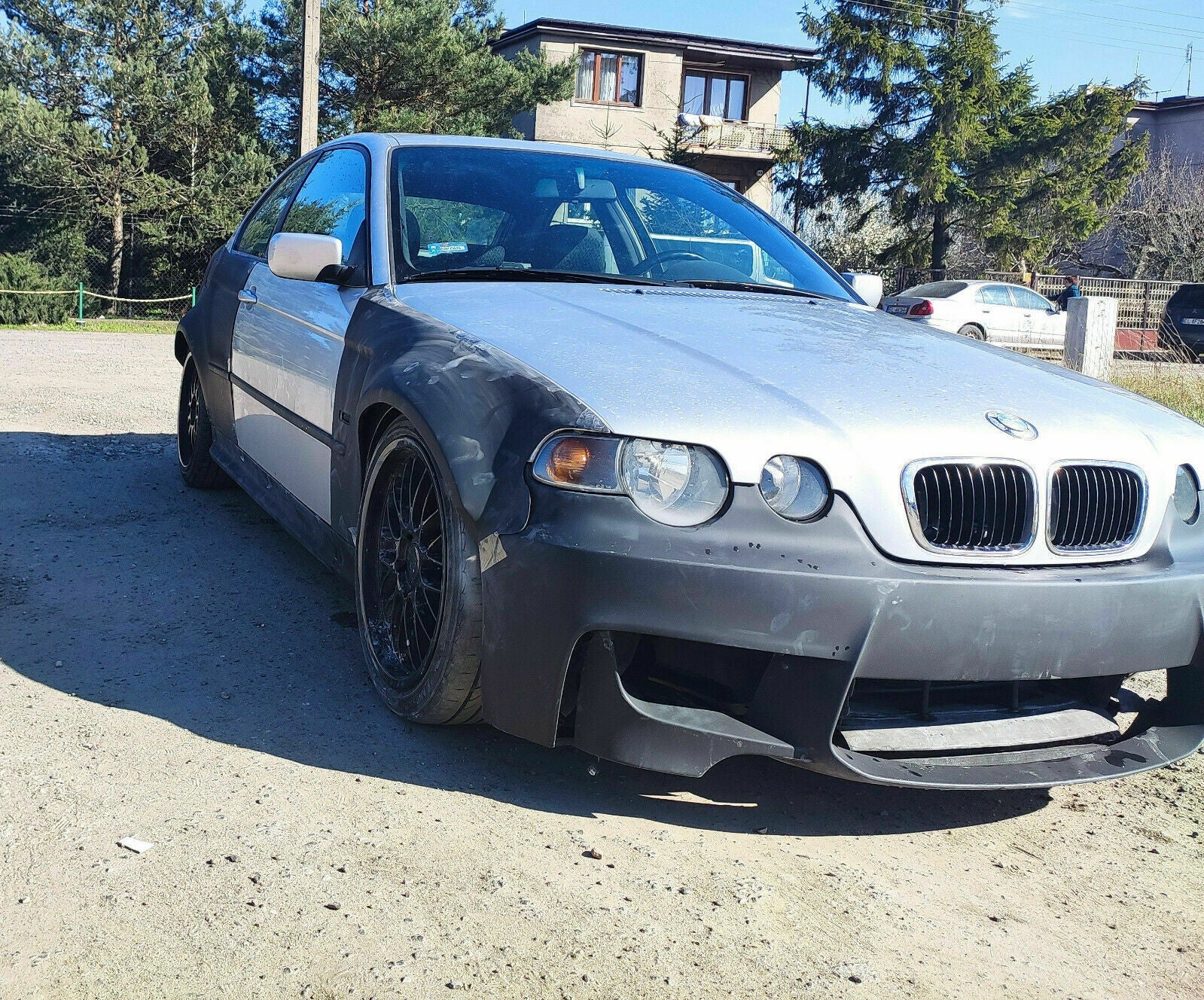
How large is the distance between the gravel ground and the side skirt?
30cm

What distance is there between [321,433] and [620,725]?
5.62 ft

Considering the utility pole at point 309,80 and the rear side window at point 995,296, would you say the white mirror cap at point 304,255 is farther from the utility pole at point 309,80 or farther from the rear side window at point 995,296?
the rear side window at point 995,296

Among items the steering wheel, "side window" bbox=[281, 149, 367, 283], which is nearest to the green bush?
"side window" bbox=[281, 149, 367, 283]

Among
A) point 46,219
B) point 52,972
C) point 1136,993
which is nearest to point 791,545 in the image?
point 1136,993

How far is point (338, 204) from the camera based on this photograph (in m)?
4.37

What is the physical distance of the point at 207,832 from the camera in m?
2.61

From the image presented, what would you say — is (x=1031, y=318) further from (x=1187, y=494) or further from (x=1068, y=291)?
(x=1187, y=494)

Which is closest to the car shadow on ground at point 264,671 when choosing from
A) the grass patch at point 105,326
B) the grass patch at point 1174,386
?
the grass patch at point 1174,386

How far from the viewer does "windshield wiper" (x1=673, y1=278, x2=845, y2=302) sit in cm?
398

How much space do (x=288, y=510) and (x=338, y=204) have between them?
3.60 ft

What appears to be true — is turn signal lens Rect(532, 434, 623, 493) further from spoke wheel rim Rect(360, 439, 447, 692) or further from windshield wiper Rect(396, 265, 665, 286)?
windshield wiper Rect(396, 265, 665, 286)

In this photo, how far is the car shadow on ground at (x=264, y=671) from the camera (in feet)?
9.71

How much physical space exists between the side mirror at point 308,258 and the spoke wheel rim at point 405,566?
819 mm

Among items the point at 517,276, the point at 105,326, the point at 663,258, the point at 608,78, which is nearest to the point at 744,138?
the point at 608,78
